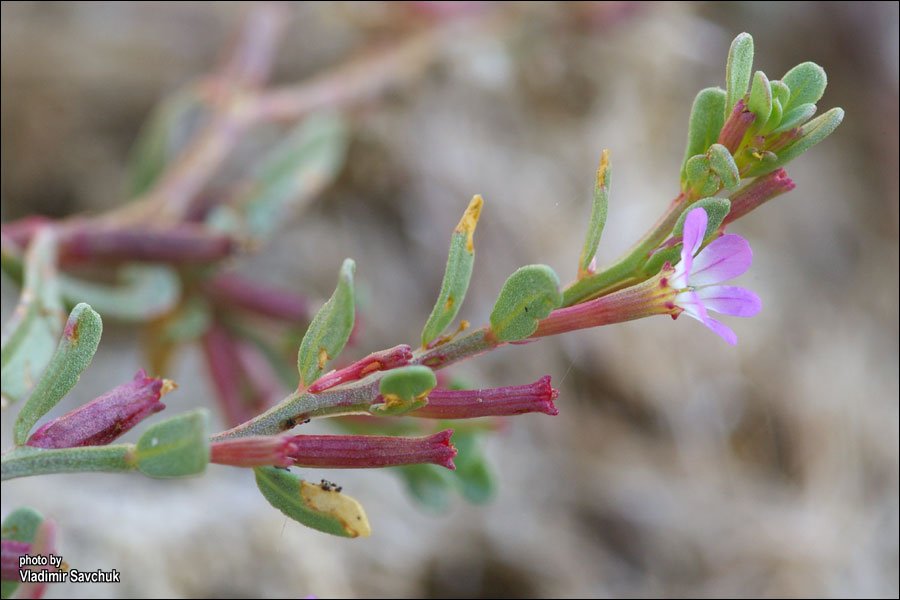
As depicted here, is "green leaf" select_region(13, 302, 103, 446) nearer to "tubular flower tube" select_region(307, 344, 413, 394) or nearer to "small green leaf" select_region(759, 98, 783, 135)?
"tubular flower tube" select_region(307, 344, 413, 394)

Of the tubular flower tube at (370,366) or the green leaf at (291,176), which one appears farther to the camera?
the green leaf at (291,176)

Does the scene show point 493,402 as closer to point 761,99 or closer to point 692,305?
point 692,305

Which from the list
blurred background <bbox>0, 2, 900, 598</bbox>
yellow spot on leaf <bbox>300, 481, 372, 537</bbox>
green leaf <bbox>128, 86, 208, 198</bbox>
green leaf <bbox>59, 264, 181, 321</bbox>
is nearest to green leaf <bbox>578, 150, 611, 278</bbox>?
yellow spot on leaf <bbox>300, 481, 372, 537</bbox>

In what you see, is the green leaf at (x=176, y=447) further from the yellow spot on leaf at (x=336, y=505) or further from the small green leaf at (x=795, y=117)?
the small green leaf at (x=795, y=117)

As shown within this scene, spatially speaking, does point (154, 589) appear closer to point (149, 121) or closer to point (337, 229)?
point (337, 229)

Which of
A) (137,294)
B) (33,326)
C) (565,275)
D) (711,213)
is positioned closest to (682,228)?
(711,213)

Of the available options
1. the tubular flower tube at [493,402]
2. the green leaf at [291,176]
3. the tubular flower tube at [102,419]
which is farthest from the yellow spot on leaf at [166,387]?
the green leaf at [291,176]
